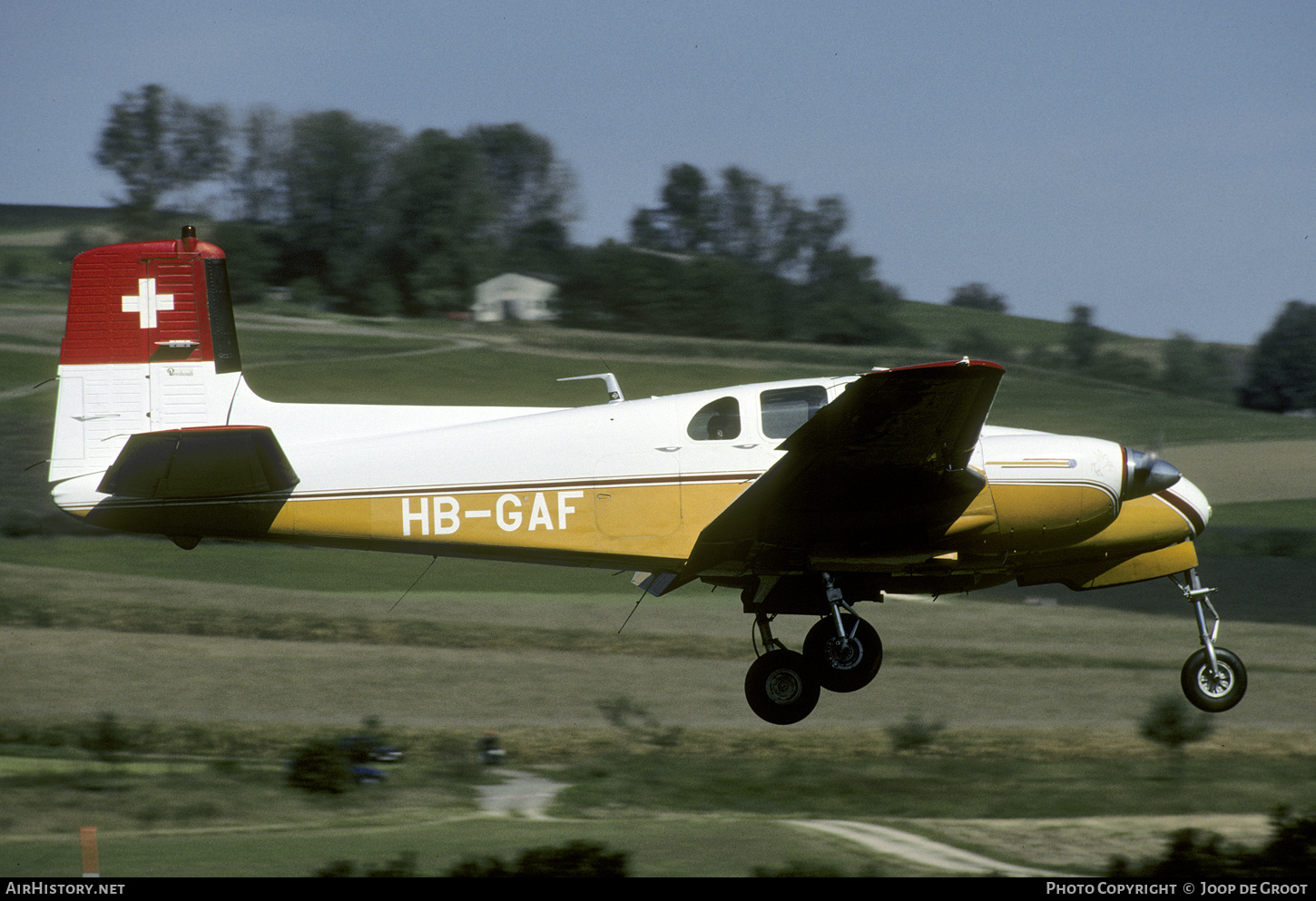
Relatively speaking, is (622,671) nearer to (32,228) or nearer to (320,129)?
(320,129)

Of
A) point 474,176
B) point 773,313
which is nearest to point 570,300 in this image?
point 773,313

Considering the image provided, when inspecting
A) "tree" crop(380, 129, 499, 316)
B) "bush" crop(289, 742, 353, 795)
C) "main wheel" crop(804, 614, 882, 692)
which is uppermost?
"tree" crop(380, 129, 499, 316)

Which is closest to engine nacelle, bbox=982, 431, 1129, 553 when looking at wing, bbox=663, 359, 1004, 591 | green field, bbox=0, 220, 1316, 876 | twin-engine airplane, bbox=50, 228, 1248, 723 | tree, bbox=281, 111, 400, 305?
twin-engine airplane, bbox=50, 228, 1248, 723

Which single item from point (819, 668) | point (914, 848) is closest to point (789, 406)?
point (819, 668)

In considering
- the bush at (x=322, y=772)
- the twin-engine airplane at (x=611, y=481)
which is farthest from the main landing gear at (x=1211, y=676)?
the bush at (x=322, y=772)

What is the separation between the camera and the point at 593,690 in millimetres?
27312

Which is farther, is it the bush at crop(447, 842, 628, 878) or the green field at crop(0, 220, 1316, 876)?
the green field at crop(0, 220, 1316, 876)

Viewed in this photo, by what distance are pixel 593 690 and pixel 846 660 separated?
686 inches

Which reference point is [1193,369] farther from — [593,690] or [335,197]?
[335,197]

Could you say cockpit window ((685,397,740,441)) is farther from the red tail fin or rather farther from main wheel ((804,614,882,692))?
the red tail fin

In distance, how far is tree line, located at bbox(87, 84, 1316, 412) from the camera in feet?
172

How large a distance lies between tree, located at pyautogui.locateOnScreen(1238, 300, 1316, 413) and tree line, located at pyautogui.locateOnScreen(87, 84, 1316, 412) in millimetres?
81

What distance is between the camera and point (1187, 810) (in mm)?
19734

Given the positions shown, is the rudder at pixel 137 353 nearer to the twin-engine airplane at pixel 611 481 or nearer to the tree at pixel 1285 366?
the twin-engine airplane at pixel 611 481
